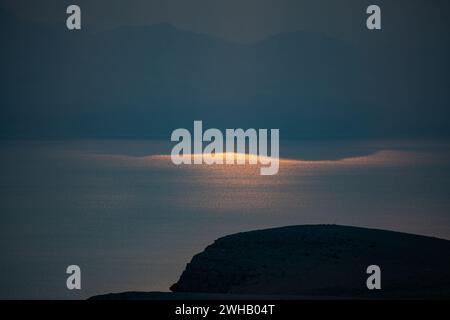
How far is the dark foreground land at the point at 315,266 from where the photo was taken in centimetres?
1454

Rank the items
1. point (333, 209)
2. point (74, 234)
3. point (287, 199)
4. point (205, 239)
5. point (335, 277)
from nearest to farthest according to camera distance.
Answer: point (335, 277) → point (205, 239) → point (74, 234) → point (333, 209) → point (287, 199)

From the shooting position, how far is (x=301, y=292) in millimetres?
14875

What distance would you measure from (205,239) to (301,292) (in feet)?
26.9

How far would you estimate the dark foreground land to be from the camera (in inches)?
572

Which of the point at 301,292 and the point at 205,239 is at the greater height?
the point at 205,239

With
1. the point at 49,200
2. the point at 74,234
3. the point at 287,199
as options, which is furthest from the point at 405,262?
the point at 49,200

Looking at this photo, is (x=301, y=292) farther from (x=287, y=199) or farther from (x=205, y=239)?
(x=287, y=199)

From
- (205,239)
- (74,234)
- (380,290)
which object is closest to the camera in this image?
(380,290)

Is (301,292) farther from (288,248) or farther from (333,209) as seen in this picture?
(333,209)

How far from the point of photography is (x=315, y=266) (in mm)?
16031

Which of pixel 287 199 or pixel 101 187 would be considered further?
pixel 101 187

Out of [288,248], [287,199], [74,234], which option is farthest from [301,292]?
[287,199]
